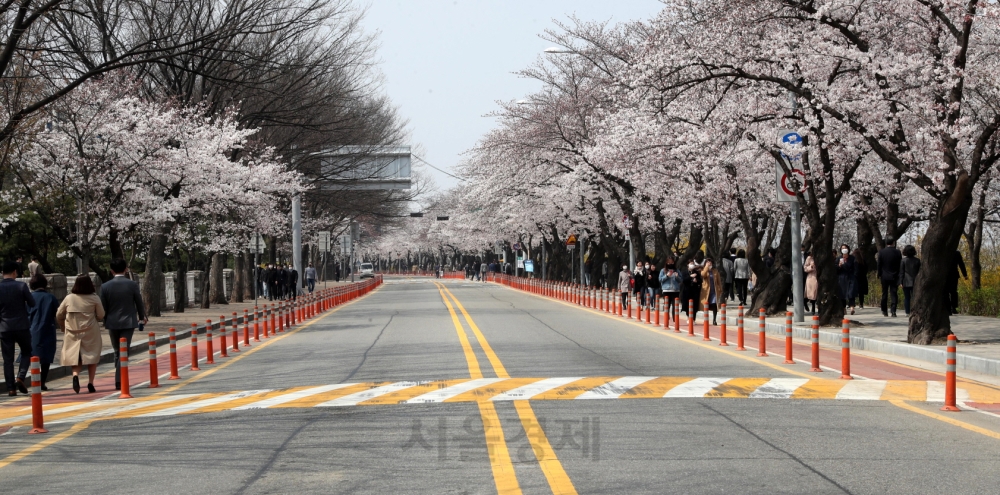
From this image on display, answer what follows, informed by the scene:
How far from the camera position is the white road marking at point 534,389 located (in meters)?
12.0

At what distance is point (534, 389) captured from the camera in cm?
1269

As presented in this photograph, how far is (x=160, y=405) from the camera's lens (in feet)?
41.4

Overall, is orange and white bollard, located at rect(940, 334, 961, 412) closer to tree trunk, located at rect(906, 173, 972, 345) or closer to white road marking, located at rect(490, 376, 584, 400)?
white road marking, located at rect(490, 376, 584, 400)

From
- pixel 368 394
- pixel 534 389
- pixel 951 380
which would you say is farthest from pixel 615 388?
pixel 951 380

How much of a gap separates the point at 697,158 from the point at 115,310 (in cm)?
1729

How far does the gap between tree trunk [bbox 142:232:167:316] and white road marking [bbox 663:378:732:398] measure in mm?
22856

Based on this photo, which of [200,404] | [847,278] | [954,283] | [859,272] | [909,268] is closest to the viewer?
[200,404]

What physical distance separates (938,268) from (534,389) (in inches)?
369

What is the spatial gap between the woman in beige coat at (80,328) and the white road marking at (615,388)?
671cm

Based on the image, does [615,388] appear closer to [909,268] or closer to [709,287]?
[709,287]

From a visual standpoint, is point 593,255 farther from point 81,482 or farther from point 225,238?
point 81,482

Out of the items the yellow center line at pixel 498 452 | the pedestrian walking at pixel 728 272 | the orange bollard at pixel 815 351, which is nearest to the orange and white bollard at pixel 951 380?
the orange bollard at pixel 815 351

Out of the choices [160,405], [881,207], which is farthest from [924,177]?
[881,207]

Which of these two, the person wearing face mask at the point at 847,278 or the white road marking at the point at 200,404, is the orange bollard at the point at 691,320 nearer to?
the person wearing face mask at the point at 847,278
